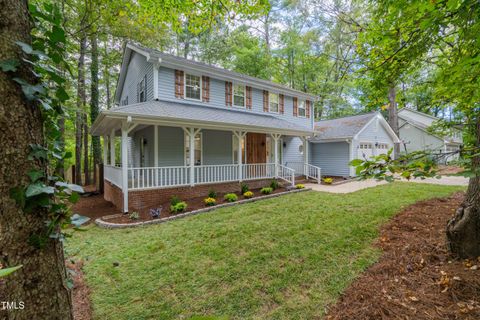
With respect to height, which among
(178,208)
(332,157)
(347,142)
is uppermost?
(347,142)

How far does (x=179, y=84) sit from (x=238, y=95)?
346cm

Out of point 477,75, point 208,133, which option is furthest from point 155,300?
point 208,133

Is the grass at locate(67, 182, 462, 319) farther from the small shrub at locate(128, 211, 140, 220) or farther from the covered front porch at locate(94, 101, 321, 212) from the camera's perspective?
the covered front porch at locate(94, 101, 321, 212)

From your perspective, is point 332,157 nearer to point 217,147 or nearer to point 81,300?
point 217,147

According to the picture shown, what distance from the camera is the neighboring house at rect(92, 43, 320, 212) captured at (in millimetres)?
7930

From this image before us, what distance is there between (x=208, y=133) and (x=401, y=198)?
8163mm

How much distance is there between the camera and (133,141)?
13.7 meters

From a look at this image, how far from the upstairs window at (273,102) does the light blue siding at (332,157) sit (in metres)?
4.43

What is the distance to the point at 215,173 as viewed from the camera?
9523 millimetres

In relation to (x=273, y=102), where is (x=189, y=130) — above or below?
below

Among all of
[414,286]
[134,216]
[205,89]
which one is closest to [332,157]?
[205,89]

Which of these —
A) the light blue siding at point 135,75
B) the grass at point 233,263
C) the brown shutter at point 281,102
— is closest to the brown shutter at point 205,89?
the light blue siding at point 135,75

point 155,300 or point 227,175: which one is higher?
point 227,175

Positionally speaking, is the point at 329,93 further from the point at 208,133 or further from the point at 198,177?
the point at 198,177
